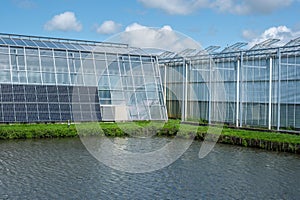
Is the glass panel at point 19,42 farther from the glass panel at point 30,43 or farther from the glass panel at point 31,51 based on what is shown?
the glass panel at point 31,51

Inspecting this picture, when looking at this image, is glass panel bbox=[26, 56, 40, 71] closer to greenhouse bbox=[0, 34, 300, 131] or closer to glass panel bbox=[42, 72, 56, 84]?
greenhouse bbox=[0, 34, 300, 131]

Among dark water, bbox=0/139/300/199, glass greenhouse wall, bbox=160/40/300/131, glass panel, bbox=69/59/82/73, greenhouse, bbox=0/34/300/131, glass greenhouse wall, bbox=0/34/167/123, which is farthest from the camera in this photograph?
glass panel, bbox=69/59/82/73

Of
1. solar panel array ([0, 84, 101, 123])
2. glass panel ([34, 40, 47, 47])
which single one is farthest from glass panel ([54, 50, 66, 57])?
solar panel array ([0, 84, 101, 123])

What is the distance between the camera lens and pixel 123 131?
1116 inches

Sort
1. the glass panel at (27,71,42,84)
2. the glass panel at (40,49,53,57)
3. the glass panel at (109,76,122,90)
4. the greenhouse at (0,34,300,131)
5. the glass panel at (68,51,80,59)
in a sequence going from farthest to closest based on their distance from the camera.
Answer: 1. the glass panel at (68,51,80,59)
2. the glass panel at (109,76,122,90)
3. the glass panel at (40,49,53,57)
4. the glass panel at (27,71,42,84)
5. the greenhouse at (0,34,300,131)

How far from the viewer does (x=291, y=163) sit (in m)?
18.1

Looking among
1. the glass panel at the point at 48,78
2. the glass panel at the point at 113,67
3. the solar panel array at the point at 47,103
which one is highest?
the glass panel at the point at 113,67

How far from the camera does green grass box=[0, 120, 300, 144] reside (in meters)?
23.7

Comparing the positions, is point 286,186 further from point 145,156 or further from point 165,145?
point 165,145

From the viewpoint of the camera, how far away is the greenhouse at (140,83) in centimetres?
2805

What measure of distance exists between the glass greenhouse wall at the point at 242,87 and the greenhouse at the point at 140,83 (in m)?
0.07

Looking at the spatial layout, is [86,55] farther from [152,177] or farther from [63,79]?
[152,177]

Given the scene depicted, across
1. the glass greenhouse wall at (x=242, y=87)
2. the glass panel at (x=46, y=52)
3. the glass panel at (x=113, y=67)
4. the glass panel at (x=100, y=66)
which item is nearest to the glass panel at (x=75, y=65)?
the glass panel at (x=100, y=66)

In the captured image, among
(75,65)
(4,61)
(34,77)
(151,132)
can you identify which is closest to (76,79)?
(75,65)
